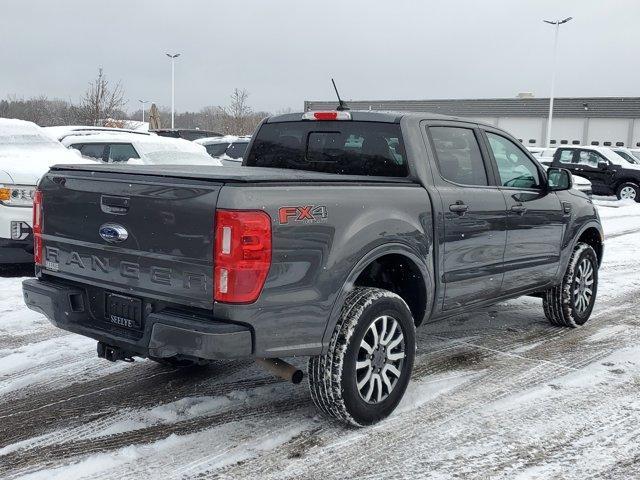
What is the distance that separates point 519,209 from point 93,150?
8.10m

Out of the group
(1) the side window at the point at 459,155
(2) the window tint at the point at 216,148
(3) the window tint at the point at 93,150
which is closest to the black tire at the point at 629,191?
(2) the window tint at the point at 216,148

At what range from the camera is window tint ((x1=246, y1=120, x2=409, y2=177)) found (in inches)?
185

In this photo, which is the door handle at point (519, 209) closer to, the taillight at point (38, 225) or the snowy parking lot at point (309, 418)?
the snowy parking lot at point (309, 418)

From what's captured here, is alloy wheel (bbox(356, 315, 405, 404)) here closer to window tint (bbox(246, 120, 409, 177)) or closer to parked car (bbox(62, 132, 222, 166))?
window tint (bbox(246, 120, 409, 177))

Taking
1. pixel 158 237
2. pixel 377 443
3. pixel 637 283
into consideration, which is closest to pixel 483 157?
pixel 377 443

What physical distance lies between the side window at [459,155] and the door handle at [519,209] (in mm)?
315

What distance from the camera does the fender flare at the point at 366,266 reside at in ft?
12.2

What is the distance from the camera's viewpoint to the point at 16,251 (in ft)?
24.7

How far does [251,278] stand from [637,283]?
6.51m

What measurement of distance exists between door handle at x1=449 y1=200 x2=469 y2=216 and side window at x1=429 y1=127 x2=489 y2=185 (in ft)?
0.62

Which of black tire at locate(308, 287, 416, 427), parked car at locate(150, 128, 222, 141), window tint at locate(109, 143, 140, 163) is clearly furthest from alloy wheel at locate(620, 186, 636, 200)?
black tire at locate(308, 287, 416, 427)

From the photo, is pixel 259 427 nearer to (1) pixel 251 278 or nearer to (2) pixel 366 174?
(1) pixel 251 278

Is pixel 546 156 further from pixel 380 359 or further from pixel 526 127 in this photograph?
pixel 526 127

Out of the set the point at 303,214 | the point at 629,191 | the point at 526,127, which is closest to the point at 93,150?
the point at 303,214
